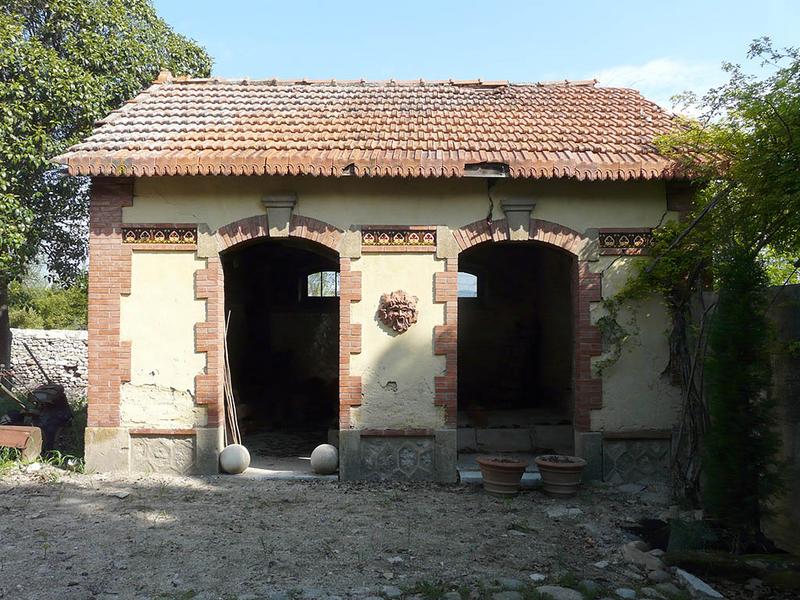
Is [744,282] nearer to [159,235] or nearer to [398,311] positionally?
[398,311]

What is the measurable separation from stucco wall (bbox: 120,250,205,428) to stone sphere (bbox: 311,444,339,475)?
1.54 m

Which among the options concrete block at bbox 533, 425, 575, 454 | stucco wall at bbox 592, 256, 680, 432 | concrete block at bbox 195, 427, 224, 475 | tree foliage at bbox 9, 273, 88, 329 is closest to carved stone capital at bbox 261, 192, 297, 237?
concrete block at bbox 195, 427, 224, 475

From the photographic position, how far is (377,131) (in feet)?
27.7

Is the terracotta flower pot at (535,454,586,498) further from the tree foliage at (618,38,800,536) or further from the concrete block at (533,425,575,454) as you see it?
the concrete block at (533,425,575,454)

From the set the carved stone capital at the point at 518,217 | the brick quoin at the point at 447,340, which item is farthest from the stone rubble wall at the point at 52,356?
the carved stone capital at the point at 518,217

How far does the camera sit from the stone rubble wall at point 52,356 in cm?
1583

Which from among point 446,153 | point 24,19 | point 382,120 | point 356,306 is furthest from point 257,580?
point 24,19

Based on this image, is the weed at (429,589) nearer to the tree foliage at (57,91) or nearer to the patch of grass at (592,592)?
the patch of grass at (592,592)

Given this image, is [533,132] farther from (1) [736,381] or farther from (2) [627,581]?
(2) [627,581]

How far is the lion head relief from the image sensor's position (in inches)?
303

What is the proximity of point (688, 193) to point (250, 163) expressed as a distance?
18.3 feet

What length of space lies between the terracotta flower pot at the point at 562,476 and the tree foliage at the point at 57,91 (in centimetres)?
925

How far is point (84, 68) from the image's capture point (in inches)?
449

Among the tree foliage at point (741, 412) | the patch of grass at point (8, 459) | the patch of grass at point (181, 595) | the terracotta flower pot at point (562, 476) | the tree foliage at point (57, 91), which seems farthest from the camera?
the tree foliage at point (57, 91)
